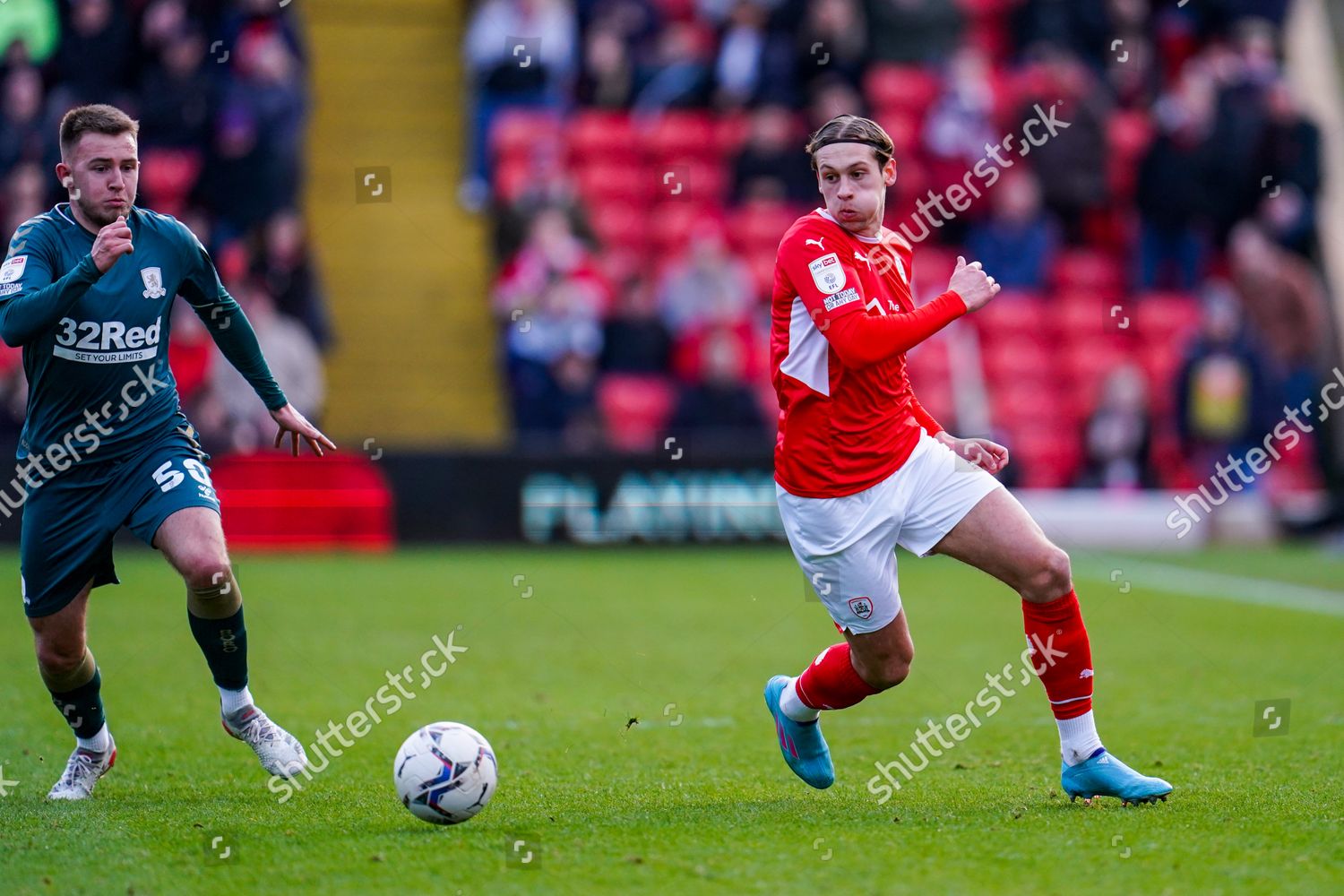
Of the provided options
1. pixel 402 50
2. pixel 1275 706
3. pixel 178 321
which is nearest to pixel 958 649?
pixel 1275 706

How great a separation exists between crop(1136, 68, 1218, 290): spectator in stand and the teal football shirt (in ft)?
50.7

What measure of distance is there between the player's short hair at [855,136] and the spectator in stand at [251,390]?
10.6 metres

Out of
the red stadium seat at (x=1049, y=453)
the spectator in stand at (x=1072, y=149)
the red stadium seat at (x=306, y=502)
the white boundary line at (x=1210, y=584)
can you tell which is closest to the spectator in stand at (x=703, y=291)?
the red stadium seat at (x=1049, y=453)

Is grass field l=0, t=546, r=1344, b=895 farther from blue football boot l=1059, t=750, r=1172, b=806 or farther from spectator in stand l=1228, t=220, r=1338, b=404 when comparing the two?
spectator in stand l=1228, t=220, r=1338, b=404

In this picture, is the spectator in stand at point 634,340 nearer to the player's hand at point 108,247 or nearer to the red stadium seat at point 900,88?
the red stadium seat at point 900,88

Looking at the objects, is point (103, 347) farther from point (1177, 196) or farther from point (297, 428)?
point (1177, 196)

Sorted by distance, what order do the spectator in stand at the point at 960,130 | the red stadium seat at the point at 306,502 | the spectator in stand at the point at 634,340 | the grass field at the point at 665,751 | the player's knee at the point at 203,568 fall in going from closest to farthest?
the grass field at the point at 665,751 < the player's knee at the point at 203,568 < the red stadium seat at the point at 306,502 < the spectator in stand at the point at 634,340 < the spectator in stand at the point at 960,130

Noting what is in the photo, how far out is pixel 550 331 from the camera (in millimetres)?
16859

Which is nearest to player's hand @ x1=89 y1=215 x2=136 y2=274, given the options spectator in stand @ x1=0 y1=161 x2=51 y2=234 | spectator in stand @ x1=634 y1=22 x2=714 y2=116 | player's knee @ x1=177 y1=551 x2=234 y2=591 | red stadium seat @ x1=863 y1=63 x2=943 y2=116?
player's knee @ x1=177 y1=551 x2=234 y2=591

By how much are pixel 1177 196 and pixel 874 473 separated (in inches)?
589

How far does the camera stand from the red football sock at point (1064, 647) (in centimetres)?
576

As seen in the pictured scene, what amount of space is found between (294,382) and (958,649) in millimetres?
8125

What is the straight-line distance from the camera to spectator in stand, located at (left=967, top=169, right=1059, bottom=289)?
1862 cm

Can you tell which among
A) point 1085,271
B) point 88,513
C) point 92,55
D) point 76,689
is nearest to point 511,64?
point 92,55
